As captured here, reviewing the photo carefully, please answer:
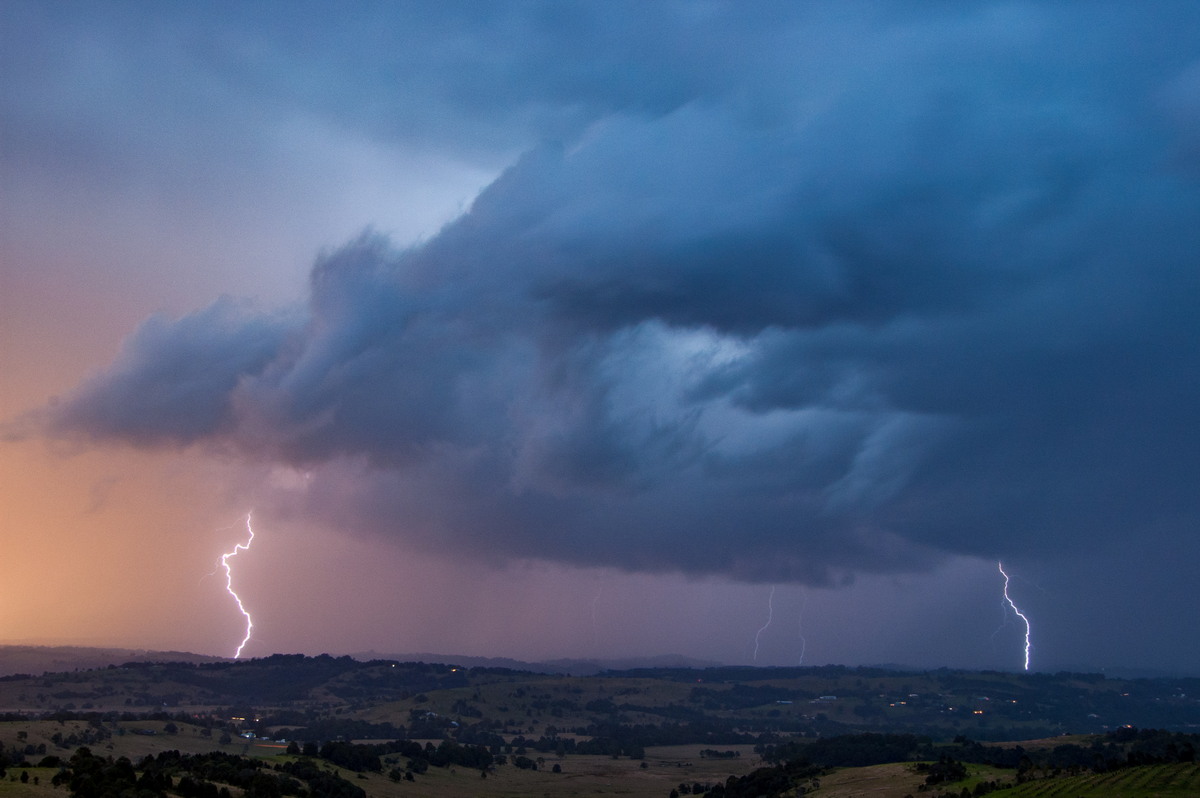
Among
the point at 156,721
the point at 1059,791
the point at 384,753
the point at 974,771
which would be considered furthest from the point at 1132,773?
the point at 156,721

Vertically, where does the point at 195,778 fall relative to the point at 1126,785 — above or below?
below

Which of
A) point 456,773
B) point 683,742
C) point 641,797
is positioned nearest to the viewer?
point 641,797

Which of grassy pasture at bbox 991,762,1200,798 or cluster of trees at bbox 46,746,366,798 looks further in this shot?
grassy pasture at bbox 991,762,1200,798

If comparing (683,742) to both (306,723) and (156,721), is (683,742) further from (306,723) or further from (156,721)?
(156,721)

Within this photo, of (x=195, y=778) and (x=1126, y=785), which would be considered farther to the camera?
(x=195, y=778)

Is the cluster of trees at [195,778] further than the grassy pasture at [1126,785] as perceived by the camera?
No

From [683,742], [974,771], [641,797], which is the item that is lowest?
[683,742]

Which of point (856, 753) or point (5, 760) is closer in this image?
point (5, 760)

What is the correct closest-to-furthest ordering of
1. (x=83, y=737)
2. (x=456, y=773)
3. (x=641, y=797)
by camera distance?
1. (x=83, y=737)
2. (x=641, y=797)
3. (x=456, y=773)

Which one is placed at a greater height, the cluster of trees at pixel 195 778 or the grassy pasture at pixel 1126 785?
the grassy pasture at pixel 1126 785

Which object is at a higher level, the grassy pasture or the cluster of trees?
the grassy pasture

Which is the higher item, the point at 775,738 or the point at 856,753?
the point at 856,753

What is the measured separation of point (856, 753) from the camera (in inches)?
4488

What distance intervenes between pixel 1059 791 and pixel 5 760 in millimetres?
61977
